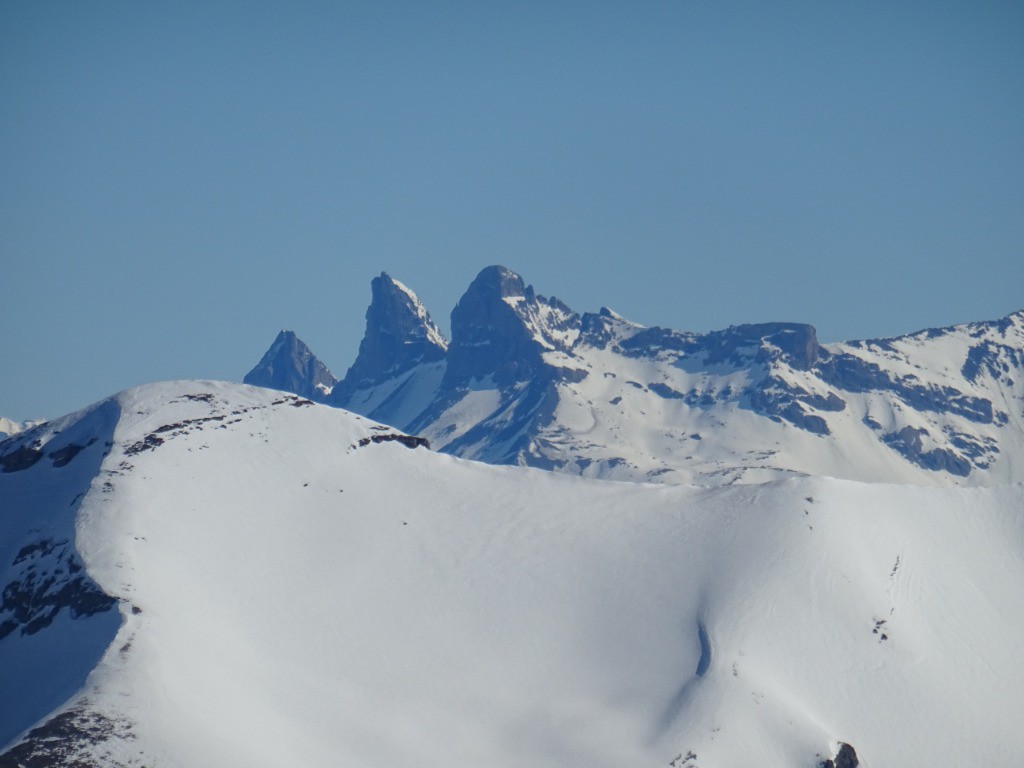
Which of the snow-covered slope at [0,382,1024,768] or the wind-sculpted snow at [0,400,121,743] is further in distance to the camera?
the snow-covered slope at [0,382,1024,768]

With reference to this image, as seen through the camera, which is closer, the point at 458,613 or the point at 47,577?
the point at 47,577

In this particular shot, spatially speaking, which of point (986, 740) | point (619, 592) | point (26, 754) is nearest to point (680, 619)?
point (619, 592)

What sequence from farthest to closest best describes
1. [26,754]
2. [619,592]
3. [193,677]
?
1. [619,592]
2. [193,677]
3. [26,754]

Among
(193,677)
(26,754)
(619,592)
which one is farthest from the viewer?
(619,592)

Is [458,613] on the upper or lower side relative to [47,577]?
upper

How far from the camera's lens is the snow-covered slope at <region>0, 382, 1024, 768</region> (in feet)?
477

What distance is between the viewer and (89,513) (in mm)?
169625

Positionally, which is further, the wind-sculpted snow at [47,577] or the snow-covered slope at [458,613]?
the snow-covered slope at [458,613]

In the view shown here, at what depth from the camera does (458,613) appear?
169 meters

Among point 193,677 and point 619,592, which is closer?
point 193,677

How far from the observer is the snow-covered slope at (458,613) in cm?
14525

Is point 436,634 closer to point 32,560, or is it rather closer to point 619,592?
point 619,592

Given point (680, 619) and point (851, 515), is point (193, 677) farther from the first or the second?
point (851, 515)

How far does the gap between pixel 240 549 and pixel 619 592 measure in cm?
3817
